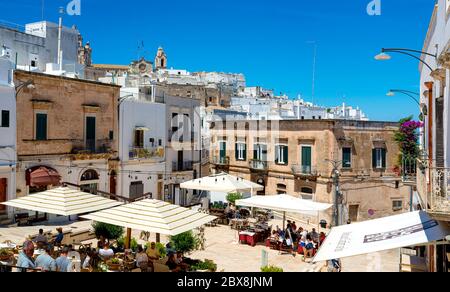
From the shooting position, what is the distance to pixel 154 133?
29891 mm

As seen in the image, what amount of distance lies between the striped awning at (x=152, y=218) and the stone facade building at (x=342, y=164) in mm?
20669

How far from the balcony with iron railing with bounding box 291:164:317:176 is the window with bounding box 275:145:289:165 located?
1.13 metres

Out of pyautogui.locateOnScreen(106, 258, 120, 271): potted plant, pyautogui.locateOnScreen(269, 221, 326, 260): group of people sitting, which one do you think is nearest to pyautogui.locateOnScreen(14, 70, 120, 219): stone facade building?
pyautogui.locateOnScreen(269, 221, 326, 260): group of people sitting

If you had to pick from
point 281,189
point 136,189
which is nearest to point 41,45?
point 136,189

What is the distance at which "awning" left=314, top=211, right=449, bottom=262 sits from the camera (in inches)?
304

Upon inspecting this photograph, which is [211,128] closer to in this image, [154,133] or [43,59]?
[154,133]

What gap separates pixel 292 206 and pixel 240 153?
20.4 m

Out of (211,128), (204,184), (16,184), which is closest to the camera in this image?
(16,184)

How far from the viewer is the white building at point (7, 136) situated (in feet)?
65.4

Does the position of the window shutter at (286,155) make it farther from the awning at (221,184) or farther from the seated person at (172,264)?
the seated person at (172,264)

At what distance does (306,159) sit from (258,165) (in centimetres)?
469

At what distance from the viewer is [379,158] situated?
33812mm

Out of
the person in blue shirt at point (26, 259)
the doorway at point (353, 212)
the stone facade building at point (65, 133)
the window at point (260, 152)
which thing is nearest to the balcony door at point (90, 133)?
the stone facade building at point (65, 133)
